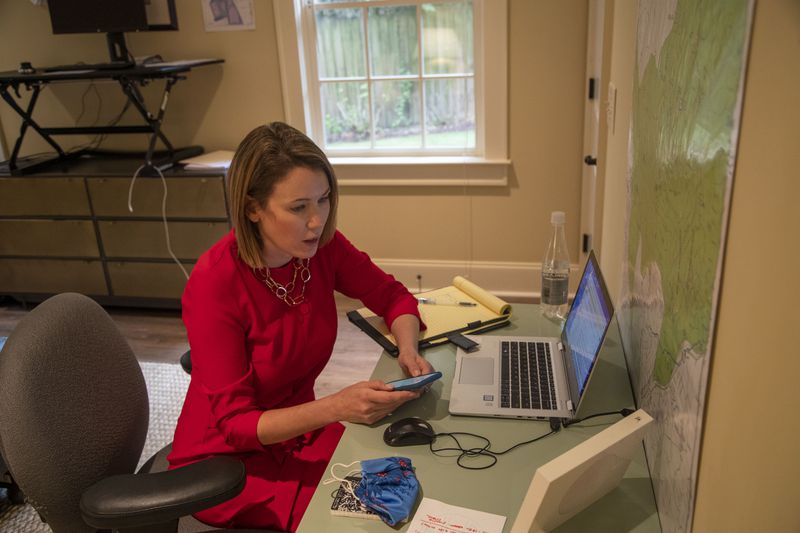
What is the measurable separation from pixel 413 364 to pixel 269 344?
0.32 meters

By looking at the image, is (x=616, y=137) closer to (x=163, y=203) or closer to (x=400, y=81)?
(x=400, y=81)

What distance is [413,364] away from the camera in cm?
143

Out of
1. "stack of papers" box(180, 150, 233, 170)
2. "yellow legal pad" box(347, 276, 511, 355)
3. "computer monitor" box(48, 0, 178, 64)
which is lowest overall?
"yellow legal pad" box(347, 276, 511, 355)

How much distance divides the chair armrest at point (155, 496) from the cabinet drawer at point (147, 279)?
2372mm

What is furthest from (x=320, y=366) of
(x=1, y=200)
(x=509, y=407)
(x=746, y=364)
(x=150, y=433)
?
(x=1, y=200)

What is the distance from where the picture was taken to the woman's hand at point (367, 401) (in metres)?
1.23

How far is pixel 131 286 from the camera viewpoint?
3508 mm

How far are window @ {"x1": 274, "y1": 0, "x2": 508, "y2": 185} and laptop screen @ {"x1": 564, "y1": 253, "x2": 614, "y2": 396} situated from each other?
6.54 ft

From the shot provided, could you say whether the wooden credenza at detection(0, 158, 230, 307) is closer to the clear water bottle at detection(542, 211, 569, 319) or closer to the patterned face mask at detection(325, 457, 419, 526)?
the clear water bottle at detection(542, 211, 569, 319)

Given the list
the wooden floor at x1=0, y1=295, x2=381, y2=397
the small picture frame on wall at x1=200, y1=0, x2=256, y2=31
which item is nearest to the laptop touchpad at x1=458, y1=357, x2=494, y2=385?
the wooden floor at x1=0, y1=295, x2=381, y2=397

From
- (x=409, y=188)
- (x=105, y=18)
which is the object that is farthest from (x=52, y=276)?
(x=409, y=188)

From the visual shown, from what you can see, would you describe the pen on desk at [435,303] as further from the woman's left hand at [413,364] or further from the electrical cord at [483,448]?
the electrical cord at [483,448]

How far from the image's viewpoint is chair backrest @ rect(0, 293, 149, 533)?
3.56ft

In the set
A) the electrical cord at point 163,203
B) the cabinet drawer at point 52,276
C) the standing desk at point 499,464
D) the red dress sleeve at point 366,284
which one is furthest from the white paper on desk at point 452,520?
the cabinet drawer at point 52,276
